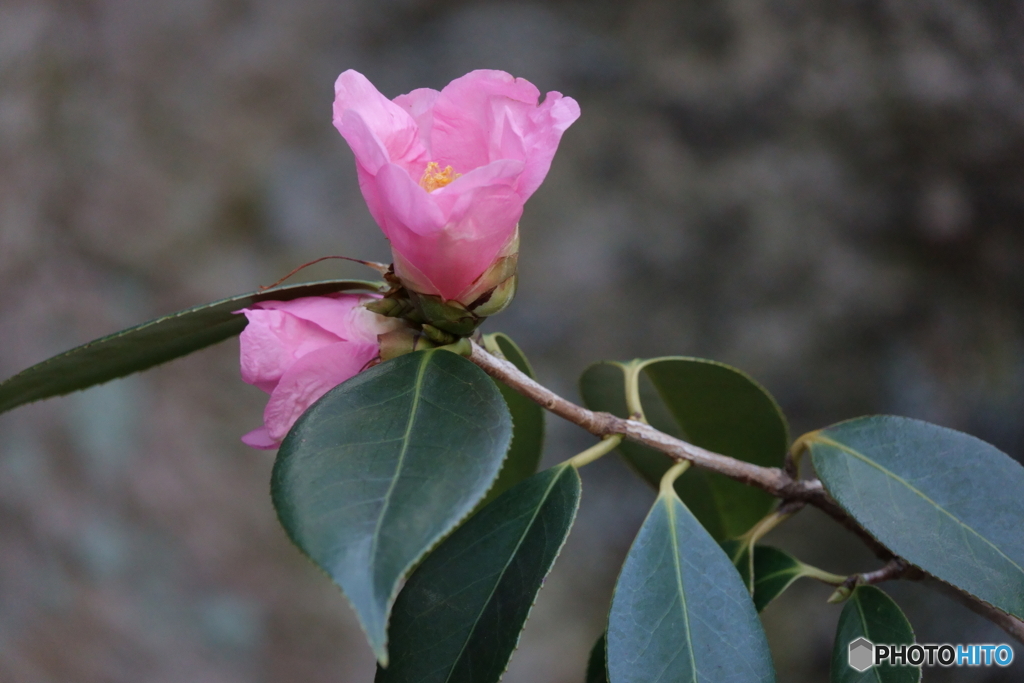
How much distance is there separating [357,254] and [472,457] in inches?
65.0

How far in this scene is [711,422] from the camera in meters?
0.71

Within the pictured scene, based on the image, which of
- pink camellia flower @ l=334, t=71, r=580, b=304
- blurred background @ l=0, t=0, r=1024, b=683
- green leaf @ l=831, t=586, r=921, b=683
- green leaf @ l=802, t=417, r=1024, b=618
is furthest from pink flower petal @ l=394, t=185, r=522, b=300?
blurred background @ l=0, t=0, r=1024, b=683

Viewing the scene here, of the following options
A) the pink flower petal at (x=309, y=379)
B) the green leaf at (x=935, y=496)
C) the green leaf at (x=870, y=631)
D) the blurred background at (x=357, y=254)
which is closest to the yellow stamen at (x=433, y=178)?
the pink flower petal at (x=309, y=379)

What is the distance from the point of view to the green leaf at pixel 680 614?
0.44 meters

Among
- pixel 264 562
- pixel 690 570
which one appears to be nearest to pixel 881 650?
pixel 690 570

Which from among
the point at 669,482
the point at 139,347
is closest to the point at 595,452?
the point at 669,482

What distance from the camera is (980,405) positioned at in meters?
1.65

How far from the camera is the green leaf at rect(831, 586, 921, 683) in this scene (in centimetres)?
50

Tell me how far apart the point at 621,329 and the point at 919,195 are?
77 centimetres

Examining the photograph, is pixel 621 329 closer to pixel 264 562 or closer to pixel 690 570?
pixel 264 562

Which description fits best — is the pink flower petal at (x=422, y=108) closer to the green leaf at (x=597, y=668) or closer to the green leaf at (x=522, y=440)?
the green leaf at (x=522, y=440)

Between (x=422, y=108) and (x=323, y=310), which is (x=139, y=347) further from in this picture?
(x=422, y=108)

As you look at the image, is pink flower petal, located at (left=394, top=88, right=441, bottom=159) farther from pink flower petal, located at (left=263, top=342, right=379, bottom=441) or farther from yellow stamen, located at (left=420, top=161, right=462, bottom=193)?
pink flower petal, located at (left=263, top=342, right=379, bottom=441)

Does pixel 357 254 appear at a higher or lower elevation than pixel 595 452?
lower
